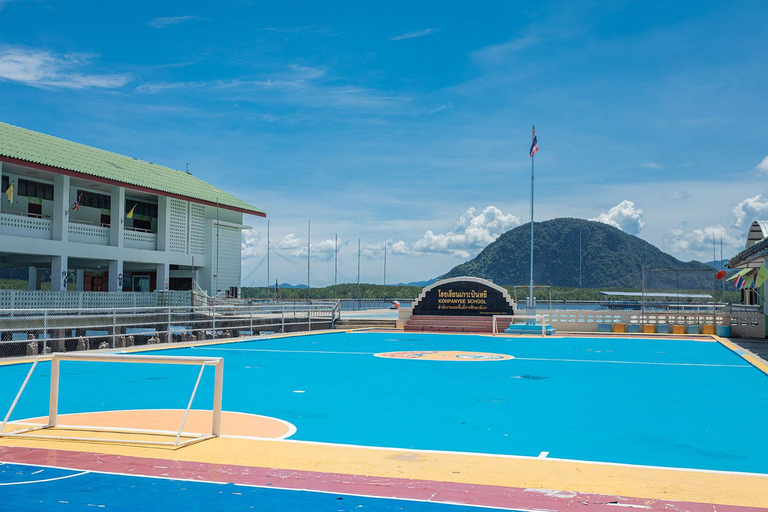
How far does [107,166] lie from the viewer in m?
41.1

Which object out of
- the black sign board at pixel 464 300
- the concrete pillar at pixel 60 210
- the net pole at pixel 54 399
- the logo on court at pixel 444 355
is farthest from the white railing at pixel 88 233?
the net pole at pixel 54 399

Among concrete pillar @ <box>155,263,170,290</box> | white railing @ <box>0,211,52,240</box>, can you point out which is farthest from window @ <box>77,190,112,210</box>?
white railing @ <box>0,211,52,240</box>

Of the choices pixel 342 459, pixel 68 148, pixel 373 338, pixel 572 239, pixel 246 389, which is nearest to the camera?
pixel 342 459

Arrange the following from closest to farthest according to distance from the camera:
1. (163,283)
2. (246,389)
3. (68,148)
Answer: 1. (246,389)
2. (68,148)
3. (163,283)

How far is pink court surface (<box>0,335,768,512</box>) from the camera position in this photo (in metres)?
5.97

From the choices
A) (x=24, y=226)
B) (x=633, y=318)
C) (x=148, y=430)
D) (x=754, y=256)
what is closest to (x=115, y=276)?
(x=24, y=226)

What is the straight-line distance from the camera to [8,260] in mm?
40406

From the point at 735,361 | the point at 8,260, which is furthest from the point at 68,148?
the point at 735,361

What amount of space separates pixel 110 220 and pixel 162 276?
4773 mm

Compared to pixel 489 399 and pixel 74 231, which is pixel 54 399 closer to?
pixel 489 399

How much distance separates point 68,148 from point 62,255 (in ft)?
24.9

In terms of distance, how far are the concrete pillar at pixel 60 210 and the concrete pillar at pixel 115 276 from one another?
383cm

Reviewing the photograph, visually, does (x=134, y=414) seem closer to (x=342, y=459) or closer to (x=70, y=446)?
(x=70, y=446)

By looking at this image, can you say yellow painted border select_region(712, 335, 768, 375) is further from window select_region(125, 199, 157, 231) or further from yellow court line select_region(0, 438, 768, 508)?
window select_region(125, 199, 157, 231)
